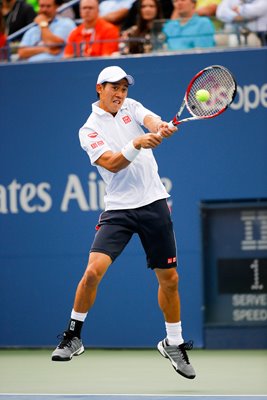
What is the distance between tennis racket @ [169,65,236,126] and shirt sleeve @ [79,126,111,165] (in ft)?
1.72

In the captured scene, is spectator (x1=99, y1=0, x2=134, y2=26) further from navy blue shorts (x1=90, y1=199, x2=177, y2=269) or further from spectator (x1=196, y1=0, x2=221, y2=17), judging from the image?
navy blue shorts (x1=90, y1=199, x2=177, y2=269)

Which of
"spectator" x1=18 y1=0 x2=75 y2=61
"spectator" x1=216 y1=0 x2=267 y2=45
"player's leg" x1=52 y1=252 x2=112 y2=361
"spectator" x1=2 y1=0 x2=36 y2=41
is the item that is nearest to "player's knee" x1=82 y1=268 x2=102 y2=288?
"player's leg" x1=52 y1=252 x2=112 y2=361

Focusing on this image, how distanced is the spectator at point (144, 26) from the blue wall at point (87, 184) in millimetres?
149

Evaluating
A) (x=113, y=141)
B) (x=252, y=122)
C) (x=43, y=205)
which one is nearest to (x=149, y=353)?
(x=43, y=205)

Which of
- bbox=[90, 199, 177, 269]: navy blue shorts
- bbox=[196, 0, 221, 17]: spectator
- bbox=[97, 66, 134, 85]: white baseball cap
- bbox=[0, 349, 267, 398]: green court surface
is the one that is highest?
bbox=[196, 0, 221, 17]: spectator

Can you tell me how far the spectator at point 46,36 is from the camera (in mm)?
9539

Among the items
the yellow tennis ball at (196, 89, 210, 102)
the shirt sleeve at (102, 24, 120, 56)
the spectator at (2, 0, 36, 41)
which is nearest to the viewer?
the yellow tennis ball at (196, 89, 210, 102)

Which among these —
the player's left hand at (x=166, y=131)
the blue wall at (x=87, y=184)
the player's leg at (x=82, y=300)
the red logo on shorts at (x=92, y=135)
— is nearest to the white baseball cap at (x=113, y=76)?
the red logo on shorts at (x=92, y=135)

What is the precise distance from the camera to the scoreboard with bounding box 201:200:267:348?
29.3 feet

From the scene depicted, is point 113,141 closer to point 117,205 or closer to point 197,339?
point 117,205

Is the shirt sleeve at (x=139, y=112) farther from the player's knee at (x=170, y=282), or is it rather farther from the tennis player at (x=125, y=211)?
the player's knee at (x=170, y=282)

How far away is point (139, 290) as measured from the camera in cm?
905

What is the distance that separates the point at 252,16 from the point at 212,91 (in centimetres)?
247

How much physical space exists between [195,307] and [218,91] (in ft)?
9.74
